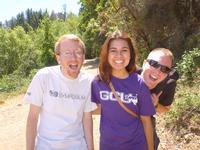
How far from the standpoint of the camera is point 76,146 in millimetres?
3357

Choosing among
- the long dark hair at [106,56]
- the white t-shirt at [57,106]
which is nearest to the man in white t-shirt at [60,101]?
the white t-shirt at [57,106]

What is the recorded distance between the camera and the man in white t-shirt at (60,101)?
3.31 metres

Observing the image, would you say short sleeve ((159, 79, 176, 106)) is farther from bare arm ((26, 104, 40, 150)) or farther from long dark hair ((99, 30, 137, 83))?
bare arm ((26, 104, 40, 150))

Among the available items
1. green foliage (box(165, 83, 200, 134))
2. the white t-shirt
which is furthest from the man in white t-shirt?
green foliage (box(165, 83, 200, 134))

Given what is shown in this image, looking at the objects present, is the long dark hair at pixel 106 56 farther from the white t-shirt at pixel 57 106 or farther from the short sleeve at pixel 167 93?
the short sleeve at pixel 167 93

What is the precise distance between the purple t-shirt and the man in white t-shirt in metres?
0.20

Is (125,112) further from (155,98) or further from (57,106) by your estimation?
(57,106)

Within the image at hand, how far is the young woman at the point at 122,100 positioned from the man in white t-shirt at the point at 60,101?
0.19 meters

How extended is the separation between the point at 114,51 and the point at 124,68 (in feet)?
0.52

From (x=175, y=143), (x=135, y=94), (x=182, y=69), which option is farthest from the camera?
(x=182, y=69)

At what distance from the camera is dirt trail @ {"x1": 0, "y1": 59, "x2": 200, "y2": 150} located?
Result: 727 cm

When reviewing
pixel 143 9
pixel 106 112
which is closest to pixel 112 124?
pixel 106 112

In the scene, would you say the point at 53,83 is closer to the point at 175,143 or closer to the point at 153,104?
the point at 153,104

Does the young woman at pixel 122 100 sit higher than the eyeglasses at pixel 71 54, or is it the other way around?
the eyeglasses at pixel 71 54
